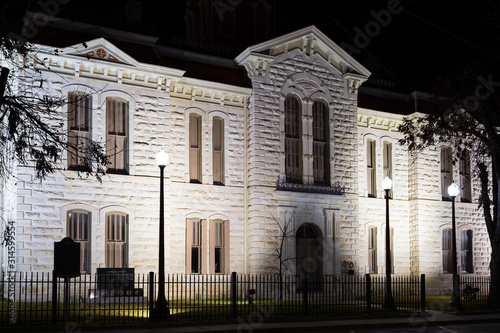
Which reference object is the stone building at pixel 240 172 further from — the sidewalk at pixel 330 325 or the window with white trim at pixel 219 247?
the sidewalk at pixel 330 325

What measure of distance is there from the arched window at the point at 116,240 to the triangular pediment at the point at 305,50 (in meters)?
9.64

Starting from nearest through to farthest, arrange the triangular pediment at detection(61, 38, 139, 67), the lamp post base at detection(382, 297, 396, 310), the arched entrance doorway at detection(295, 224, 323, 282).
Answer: the lamp post base at detection(382, 297, 396, 310) < the triangular pediment at detection(61, 38, 139, 67) < the arched entrance doorway at detection(295, 224, 323, 282)

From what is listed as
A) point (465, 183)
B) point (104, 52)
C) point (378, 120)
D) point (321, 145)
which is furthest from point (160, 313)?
A: point (465, 183)

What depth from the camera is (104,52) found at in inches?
1001

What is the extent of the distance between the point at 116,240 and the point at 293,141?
9.96 meters

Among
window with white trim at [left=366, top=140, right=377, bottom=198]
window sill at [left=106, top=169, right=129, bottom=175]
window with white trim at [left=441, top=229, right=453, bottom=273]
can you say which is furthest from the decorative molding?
window sill at [left=106, top=169, right=129, bottom=175]

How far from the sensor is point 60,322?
1741 cm

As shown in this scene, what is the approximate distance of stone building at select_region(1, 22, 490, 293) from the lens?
2469 centimetres

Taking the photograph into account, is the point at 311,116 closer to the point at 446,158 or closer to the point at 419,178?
the point at 419,178

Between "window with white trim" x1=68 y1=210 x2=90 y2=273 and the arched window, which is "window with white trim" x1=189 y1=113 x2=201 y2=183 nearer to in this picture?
the arched window

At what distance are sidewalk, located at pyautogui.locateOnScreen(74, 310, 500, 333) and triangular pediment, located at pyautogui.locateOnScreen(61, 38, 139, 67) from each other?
12421 mm

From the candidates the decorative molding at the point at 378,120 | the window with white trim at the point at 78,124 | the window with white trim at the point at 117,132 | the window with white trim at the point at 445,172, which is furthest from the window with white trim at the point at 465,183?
the window with white trim at the point at 78,124

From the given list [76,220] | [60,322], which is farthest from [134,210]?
[60,322]

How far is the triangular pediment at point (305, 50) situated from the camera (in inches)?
1151
